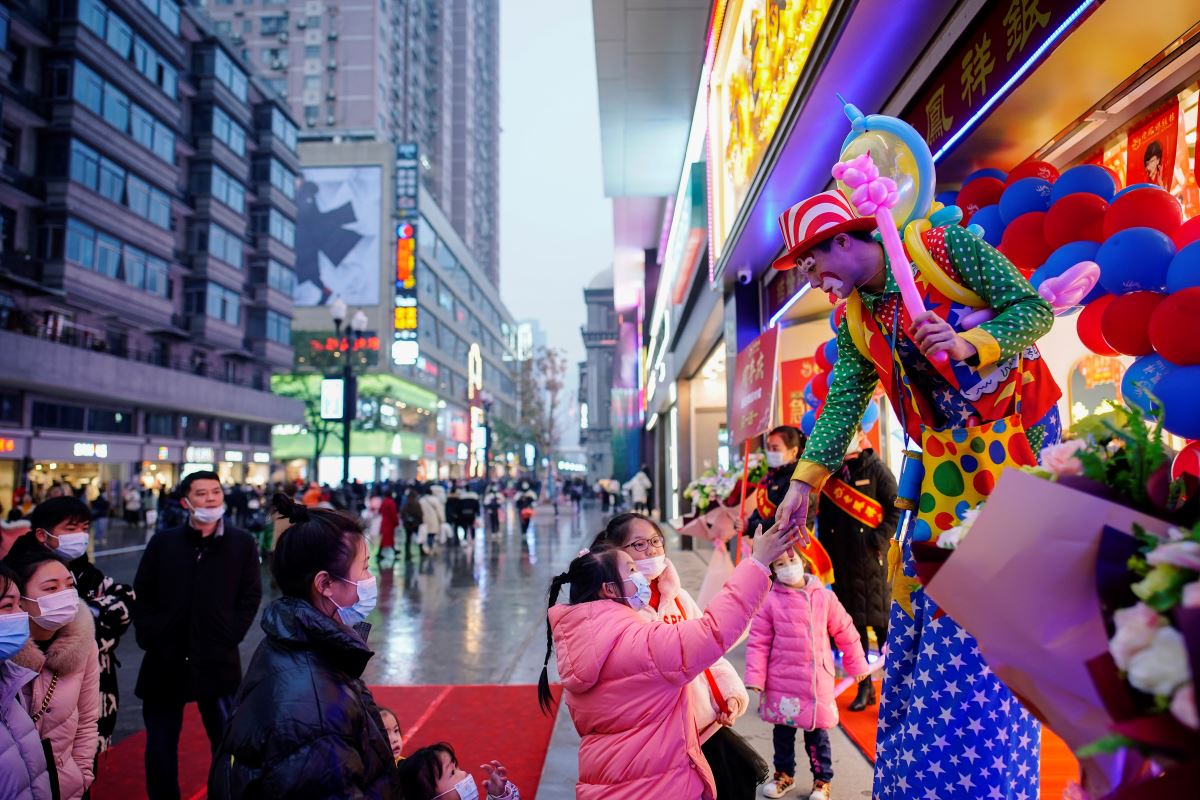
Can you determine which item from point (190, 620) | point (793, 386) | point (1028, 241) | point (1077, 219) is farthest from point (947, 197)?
point (190, 620)

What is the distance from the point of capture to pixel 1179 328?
2441 millimetres

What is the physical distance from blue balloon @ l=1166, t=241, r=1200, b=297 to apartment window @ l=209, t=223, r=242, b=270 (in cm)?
4416

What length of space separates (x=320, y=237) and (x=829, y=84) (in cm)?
5705

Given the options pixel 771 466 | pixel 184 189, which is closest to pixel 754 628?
pixel 771 466

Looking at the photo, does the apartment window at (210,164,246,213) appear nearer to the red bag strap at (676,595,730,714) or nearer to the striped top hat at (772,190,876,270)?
the red bag strap at (676,595,730,714)

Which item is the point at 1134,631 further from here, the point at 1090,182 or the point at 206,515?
the point at 206,515

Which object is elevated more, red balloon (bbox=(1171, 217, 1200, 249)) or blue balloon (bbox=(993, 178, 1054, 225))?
blue balloon (bbox=(993, 178, 1054, 225))

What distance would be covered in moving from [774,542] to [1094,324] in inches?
70.0

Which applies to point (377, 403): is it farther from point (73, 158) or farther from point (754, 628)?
point (754, 628)

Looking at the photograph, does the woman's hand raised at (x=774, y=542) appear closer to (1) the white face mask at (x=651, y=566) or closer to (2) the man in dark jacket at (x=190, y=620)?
(1) the white face mask at (x=651, y=566)

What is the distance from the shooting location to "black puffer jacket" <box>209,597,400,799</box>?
1.95 m

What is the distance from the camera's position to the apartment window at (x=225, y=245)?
40.8 m

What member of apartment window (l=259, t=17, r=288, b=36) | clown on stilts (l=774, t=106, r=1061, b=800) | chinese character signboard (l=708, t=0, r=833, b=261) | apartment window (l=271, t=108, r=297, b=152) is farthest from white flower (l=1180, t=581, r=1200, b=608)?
apartment window (l=259, t=17, r=288, b=36)

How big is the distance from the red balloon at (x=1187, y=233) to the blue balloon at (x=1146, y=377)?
0.42 meters
